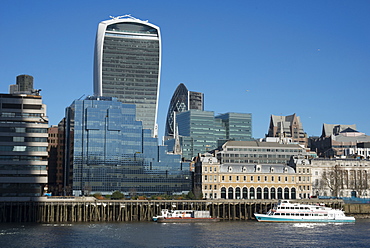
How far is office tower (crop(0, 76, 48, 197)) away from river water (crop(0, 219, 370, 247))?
77.5 feet

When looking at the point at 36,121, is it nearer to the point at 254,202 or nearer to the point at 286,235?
the point at 254,202

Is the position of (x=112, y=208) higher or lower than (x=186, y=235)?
higher

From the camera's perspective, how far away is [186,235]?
120000mm

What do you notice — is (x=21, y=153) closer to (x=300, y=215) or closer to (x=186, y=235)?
(x=186, y=235)

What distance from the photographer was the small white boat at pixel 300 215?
517ft

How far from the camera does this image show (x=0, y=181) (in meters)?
159

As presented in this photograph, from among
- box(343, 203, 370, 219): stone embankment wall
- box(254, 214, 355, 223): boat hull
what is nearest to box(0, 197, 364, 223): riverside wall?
box(343, 203, 370, 219): stone embankment wall

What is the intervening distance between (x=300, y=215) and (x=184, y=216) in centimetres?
3110

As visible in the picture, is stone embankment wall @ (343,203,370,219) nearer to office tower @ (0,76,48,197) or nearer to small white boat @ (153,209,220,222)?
small white boat @ (153,209,220,222)

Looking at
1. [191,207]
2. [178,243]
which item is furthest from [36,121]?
[178,243]

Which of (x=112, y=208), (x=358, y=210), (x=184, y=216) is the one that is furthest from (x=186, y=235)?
(x=358, y=210)

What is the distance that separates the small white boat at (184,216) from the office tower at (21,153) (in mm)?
35041

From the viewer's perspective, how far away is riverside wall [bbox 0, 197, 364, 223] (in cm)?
15525

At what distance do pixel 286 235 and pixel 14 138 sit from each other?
8006cm
